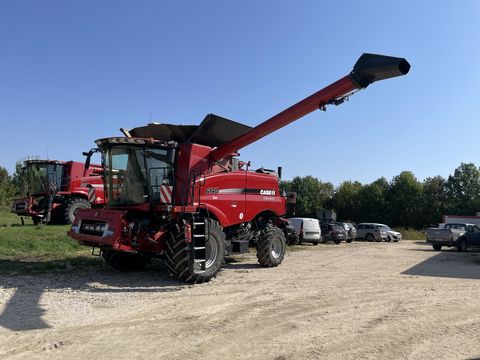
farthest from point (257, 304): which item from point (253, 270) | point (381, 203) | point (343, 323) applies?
point (381, 203)

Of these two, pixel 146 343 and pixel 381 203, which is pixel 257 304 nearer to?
pixel 146 343

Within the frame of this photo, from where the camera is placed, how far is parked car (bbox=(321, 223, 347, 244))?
102 ft

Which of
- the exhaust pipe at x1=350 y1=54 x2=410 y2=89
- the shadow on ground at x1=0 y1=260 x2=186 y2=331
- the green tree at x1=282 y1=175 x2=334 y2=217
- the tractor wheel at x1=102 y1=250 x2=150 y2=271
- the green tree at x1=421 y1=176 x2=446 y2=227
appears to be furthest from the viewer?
the green tree at x1=282 y1=175 x2=334 y2=217

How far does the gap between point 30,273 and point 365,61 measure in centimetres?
913

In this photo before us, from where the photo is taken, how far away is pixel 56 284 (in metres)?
9.65

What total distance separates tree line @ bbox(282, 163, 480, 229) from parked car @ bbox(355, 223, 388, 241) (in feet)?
101

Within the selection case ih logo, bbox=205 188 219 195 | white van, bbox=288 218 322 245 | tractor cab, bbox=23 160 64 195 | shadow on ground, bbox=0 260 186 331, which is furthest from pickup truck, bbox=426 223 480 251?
tractor cab, bbox=23 160 64 195

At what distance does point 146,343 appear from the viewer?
5.62m

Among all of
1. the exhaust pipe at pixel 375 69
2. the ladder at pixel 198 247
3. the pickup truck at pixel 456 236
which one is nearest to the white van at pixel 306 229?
the pickup truck at pixel 456 236

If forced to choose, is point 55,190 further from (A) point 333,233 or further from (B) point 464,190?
(B) point 464,190

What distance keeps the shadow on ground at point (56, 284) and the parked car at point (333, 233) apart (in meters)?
20.1

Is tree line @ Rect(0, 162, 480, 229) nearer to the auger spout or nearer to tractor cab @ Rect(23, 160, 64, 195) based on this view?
tractor cab @ Rect(23, 160, 64, 195)

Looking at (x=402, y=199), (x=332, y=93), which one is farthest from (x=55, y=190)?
(x=402, y=199)

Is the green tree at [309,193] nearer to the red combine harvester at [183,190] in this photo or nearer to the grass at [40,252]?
the grass at [40,252]
